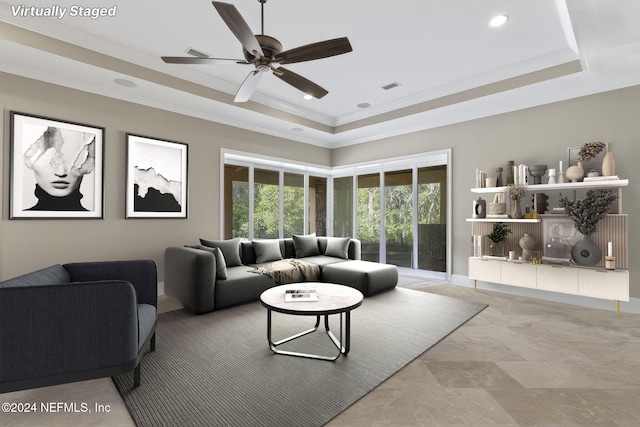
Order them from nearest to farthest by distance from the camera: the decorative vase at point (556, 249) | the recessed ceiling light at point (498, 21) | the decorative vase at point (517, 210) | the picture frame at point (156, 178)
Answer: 1. the recessed ceiling light at point (498, 21)
2. the decorative vase at point (556, 249)
3. the picture frame at point (156, 178)
4. the decorative vase at point (517, 210)

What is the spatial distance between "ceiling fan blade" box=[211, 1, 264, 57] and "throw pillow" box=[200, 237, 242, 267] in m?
2.75

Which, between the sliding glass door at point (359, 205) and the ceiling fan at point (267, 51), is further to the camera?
the sliding glass door at point (359, 205)

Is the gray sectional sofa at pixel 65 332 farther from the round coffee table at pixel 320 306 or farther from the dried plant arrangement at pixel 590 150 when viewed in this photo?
the dried plant arrangement at pixel 590 150

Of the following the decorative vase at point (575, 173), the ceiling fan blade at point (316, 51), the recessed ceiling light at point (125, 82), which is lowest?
the decorative vase at point (575, 173)

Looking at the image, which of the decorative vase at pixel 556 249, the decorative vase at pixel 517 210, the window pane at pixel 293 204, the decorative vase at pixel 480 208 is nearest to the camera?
the decorative vase at pixel 556 249

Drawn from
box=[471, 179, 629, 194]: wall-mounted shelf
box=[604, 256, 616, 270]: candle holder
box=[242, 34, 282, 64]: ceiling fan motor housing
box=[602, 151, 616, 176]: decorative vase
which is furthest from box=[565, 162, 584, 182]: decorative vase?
box=[242, 34, 282, 64]: ceiling fan motor housing

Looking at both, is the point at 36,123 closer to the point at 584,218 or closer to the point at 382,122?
the point at 382,122

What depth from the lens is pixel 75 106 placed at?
372 centimetres

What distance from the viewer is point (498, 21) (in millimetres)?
2994

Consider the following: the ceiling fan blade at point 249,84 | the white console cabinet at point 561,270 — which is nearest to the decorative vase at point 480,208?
the white console cabinet at point 561,270

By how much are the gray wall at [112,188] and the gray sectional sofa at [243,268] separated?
0.59 metres

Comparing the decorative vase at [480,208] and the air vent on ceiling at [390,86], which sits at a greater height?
the air vent on ceiling at [390,86]

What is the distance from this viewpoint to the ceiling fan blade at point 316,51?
2.31m

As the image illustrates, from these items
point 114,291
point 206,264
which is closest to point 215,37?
point 206,264
